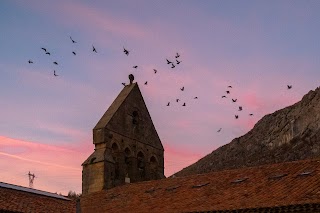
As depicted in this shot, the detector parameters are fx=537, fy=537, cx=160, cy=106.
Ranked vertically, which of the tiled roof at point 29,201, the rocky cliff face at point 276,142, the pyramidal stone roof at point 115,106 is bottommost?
the tiled roof at point 29,201

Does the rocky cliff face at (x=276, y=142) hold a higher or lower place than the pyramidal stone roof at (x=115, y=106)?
higher

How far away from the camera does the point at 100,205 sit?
26922 millimetres

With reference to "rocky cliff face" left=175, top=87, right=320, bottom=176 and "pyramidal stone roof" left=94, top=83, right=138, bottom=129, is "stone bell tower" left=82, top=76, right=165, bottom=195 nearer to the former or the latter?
"pyramidal stone roof" left=94, top=83, right=138, bottom=129

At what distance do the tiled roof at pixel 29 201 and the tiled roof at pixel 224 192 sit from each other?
11.8ft

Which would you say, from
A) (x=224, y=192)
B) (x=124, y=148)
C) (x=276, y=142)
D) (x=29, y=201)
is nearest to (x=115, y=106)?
(x=124, y=148)

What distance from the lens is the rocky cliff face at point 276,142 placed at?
3295 inches

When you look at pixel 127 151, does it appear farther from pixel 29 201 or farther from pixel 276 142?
pixel 276 142

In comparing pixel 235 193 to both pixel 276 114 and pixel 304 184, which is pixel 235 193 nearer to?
pixel 304 184

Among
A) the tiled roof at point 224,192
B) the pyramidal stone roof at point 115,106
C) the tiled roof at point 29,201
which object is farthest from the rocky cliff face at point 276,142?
the tiled roof at point 29,201

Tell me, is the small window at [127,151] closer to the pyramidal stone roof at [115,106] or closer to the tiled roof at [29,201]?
the pyramidal stone roof at [115,106]

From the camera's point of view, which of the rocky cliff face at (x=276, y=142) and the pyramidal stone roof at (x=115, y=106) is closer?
the pyramidal stone roof at (x=115, y=106)

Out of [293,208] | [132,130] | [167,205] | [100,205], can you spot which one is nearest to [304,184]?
[293,208]

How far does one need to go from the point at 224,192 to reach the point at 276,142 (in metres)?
71.4

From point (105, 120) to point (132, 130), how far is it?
6.22 ft
